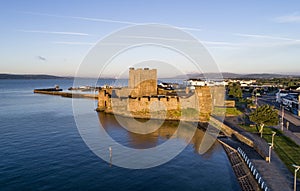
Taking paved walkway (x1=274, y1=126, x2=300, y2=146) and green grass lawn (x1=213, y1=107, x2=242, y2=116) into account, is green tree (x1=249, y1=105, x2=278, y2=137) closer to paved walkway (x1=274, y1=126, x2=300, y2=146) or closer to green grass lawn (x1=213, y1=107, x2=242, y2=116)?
paved walkway (x1=274, y1=126, x2=300, y2=146)

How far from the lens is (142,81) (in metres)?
56.8

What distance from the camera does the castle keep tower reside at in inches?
2222

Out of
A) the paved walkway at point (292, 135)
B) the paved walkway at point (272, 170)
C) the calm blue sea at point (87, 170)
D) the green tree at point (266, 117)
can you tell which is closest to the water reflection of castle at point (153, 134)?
the calm blue sea at point (87, 170)

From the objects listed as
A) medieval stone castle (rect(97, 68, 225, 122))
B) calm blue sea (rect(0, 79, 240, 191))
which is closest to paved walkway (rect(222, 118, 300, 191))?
calm blue sea (rect(0, 79, 240, 191))

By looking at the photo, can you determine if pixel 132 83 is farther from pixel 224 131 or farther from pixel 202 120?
pixel 224 131

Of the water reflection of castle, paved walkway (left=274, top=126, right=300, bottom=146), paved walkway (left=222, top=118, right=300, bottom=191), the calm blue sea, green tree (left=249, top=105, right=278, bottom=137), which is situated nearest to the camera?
paved walkway (left=222, top=118, right=300, bottom=191)

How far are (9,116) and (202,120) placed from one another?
3326 cm

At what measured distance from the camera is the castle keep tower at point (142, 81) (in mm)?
56438

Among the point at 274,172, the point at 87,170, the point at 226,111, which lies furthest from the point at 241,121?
the point at 87,170

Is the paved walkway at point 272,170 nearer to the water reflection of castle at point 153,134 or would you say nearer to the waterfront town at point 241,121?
the waterfront town at point 241,121

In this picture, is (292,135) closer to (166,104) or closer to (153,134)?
→ (153,134)

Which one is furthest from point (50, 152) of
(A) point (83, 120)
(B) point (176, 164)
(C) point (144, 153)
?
(A) point (83, 120)

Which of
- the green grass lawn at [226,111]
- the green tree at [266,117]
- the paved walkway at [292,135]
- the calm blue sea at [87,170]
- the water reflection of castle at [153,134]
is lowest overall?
the calm blue sea at [87,170]

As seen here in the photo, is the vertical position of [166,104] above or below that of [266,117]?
below
